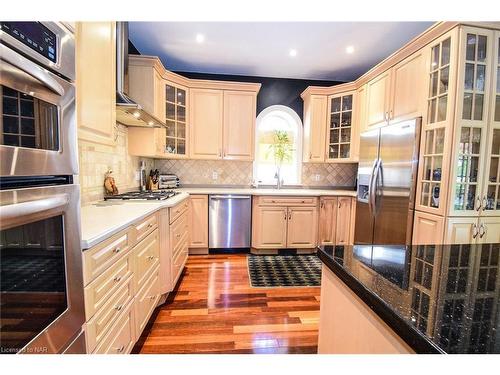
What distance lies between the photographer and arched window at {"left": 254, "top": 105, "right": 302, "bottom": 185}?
3.90 m

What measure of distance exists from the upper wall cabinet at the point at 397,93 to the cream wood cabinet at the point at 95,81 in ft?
8.64

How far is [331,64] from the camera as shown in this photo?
11.1 ft

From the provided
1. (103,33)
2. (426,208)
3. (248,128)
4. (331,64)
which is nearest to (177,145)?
(248,128)

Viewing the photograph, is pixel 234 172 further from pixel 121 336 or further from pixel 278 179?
pixel 121 336

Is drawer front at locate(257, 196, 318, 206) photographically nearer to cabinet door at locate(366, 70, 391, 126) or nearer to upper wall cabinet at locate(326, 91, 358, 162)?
upper wall cabinet at locate(326, 91, 358, 162)

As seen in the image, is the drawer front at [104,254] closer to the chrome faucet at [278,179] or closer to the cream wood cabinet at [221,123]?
the cream wood cabinet at [221,123]

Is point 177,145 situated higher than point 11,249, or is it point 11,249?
point 177,145

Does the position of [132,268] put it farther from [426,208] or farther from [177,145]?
[426,208]

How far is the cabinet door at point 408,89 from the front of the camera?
2250mm

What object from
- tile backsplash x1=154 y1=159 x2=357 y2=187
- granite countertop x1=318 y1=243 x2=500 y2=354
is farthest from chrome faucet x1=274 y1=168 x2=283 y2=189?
granite countertop x1=318 y1=243 x2=500 y2=354

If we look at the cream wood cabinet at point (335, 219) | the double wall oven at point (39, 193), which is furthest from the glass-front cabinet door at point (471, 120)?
the double wall oven at point (39, 193)

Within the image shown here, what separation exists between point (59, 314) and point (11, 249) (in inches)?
12.4

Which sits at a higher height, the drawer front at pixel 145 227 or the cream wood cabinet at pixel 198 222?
the drawer front at pixel 145 227

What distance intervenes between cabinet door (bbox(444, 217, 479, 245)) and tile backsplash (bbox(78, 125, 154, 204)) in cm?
Answer: 273
